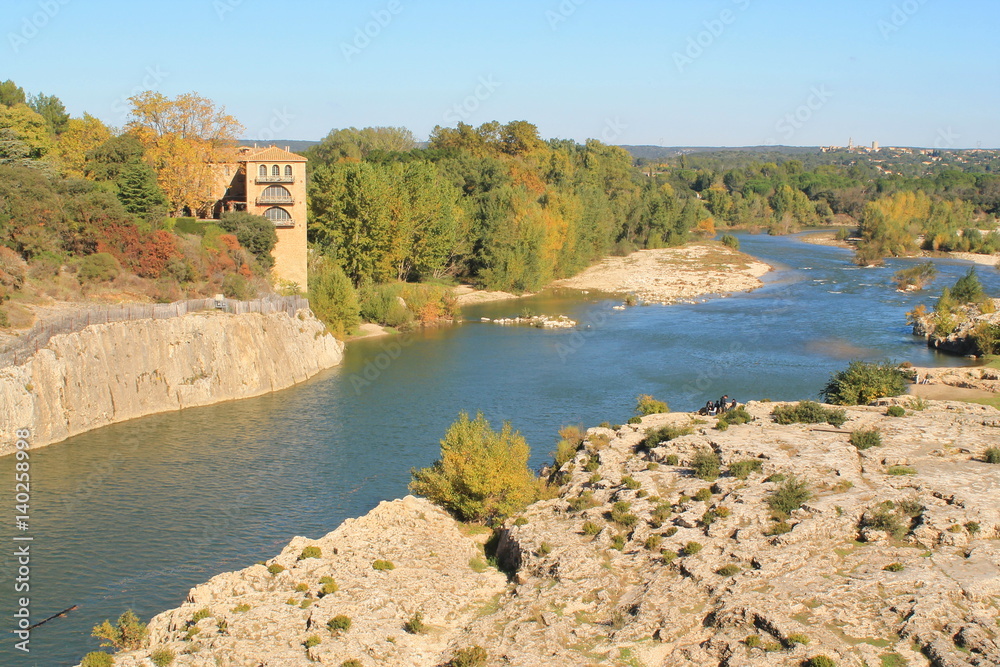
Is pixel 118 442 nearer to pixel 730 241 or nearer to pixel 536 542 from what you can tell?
pixel 536 542

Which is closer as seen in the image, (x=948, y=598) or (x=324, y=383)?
(x=948, y=598)

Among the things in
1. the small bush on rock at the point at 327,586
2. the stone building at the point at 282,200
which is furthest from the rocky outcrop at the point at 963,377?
the stone building at the point at 282,200

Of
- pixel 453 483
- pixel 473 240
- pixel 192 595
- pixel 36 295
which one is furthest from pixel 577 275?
pixel 192 595

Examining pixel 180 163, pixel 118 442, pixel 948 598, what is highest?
pixel 180 163

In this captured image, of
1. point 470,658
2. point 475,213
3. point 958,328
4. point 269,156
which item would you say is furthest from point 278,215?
point 470,658

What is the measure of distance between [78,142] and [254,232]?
1849cm

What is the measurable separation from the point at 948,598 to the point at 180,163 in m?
59.5

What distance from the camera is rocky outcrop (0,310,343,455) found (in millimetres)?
38312

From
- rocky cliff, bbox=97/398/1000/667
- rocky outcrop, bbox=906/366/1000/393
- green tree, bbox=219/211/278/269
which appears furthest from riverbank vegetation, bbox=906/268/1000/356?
green tree, bbox=219/211/278/269

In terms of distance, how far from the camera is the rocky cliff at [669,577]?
66.3 ft

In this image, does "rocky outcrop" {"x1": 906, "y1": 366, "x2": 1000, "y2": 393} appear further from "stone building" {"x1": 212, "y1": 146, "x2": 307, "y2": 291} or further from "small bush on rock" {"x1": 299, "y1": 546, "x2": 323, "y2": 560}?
"stone building" {"x1": 212, "y1": 146, "x2": 307, "y2": 291}

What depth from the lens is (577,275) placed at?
102 metres

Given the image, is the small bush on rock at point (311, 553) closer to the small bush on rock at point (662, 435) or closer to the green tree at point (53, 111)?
the small bush on rock at point (662, 435)

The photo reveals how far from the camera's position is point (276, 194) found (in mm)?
67188
